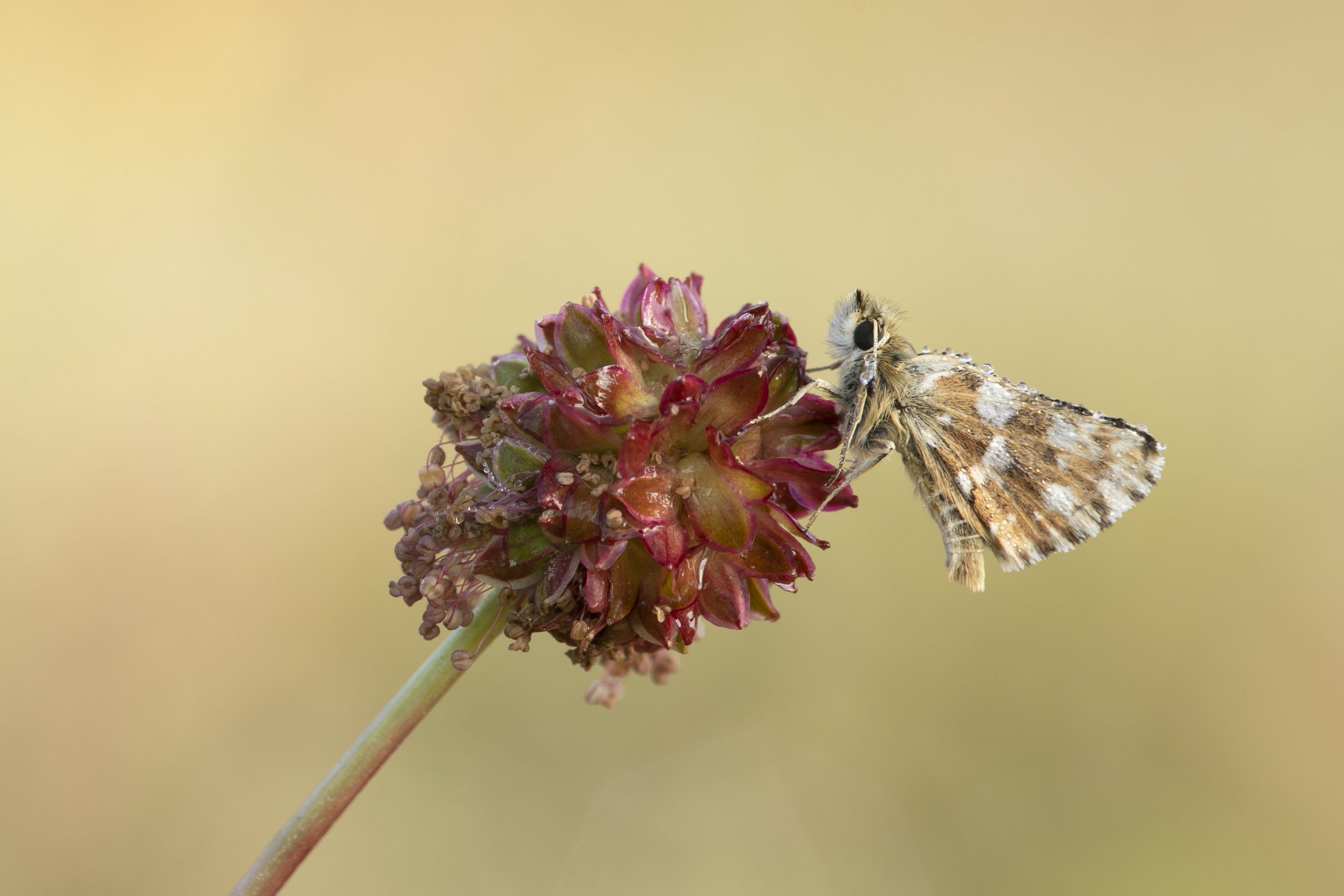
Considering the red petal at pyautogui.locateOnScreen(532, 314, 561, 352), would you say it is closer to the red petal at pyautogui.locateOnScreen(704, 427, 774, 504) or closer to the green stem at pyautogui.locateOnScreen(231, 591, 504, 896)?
the red petal at pyautogui.locateOnScreen(704, 427, 774, 504)

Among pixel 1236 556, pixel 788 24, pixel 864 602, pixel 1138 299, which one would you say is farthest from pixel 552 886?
pixel 788 24

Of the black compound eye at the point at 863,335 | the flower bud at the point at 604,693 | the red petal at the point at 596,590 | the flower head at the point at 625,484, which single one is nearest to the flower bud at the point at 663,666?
the flower bud at the point at 604,693

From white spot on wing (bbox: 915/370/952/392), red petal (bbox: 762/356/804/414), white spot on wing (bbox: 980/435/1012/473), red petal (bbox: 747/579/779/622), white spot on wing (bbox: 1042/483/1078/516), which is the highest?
red petal (bbox: 762/356/804/414)

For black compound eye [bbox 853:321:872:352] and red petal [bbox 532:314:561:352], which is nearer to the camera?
red petal [bbox 532:314:561:352]

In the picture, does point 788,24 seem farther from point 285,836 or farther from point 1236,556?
point 285,836

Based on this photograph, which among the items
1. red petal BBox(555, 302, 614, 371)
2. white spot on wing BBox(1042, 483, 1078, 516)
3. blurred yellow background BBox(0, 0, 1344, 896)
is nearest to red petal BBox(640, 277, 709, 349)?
red petal BBox(555, 302, 614, 371)

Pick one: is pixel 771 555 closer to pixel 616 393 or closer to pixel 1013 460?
pixel 616 393

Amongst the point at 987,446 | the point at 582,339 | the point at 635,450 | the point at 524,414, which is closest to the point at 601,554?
the point at 635,450
